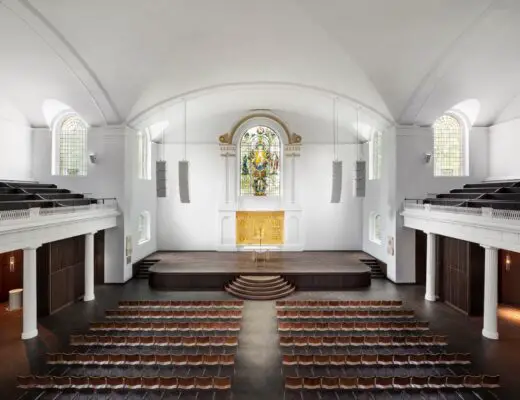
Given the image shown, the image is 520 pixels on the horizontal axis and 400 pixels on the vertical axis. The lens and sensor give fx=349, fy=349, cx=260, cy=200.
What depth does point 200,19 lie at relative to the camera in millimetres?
12289

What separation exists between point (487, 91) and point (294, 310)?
13.6m

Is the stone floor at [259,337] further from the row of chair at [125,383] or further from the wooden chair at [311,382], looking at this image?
the wooden chair at [311,382]

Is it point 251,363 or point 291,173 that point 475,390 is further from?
point 291,173

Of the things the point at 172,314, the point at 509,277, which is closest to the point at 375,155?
the point at 509,277

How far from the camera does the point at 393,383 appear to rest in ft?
25.8

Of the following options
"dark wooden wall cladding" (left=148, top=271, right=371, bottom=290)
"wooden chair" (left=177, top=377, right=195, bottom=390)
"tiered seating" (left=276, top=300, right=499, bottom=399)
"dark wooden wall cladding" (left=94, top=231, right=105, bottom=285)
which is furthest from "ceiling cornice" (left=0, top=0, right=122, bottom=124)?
"tiered seating" (left=276, top=300, right=499, bottom=399)

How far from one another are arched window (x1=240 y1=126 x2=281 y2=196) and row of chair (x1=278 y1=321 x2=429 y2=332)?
495 inches

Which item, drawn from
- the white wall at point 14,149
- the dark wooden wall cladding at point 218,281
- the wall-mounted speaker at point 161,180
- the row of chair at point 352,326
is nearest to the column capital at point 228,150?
the wall-mounted speaker at point 161,180

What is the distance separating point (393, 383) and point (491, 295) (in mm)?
5986

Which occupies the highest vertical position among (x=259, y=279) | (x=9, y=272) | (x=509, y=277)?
(x=9, y=272)

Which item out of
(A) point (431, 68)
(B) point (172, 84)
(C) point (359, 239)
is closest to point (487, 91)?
(A) point (431, 68)

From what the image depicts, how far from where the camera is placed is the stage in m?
17.3

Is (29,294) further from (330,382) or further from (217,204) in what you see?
(217,204)

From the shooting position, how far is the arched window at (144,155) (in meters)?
20.1
